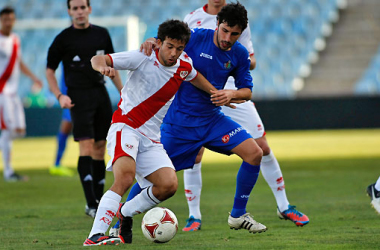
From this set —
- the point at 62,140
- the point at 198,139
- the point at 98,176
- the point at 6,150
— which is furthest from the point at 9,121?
the point at 198,139

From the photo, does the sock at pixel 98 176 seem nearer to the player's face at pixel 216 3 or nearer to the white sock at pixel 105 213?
the player's face at pixel 216 3

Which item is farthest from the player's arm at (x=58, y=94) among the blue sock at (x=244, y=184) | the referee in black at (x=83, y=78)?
the blue sock at (x=244, y=184)

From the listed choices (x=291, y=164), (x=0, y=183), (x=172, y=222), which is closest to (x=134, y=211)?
(x=172, y=222)

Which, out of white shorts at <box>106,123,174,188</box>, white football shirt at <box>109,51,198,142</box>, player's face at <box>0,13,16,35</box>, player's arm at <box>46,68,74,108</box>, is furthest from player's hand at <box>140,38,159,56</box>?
player's face at <box>0,13,16,35</box>

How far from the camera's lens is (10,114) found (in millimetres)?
10719

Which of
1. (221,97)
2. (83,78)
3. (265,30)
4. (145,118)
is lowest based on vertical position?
(265,30)

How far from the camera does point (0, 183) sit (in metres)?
10.0

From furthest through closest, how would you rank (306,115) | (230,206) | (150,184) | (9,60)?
1. (306,115)
2. (9,60)
3. (230,206)
4. (150,184)

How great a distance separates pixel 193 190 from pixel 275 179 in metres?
0.81

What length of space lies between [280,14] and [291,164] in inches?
435

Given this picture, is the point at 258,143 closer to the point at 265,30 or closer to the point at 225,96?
the point at 225,96

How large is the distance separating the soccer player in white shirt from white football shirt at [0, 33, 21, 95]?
612 centimetres

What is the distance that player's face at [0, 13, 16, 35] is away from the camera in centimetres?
1026

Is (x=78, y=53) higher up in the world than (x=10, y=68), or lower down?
higher up
